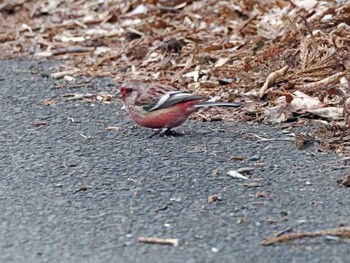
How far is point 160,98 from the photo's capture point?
5750mm

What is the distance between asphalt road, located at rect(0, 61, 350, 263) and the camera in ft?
12.4

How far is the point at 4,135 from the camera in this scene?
19.1ft

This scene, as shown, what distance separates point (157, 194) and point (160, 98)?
54.7 inches

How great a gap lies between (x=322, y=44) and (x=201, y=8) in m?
2.52

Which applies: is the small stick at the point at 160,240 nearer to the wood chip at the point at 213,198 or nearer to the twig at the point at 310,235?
the twig at the point at 310,235

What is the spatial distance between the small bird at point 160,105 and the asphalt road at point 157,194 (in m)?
0.13

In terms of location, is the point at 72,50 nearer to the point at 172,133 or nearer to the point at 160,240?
the point at 172,133

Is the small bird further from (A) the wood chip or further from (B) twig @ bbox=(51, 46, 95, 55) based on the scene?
(B) twig @ bbox=(51, 46, 95, 55)

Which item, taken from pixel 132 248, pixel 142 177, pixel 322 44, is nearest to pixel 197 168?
pixel 142 177

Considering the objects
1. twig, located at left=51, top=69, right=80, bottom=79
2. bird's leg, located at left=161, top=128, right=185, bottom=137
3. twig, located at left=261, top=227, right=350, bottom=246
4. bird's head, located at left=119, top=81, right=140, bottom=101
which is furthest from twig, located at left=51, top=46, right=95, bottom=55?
twig, located at left=261, top=227, right=350, bottom=246

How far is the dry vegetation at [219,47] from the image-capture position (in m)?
5.98

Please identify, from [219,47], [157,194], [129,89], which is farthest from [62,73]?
[157,194]

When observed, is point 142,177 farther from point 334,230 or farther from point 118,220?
point 334,230

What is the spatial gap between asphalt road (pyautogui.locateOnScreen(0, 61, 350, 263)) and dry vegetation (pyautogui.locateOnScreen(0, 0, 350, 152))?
1.54ft
